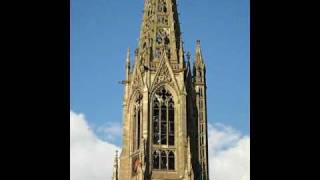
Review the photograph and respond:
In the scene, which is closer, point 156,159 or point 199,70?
point 156,159

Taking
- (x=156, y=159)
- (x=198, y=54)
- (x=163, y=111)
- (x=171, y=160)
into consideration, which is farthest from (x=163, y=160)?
(x=198, y=54)

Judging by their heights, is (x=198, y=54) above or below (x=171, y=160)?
above

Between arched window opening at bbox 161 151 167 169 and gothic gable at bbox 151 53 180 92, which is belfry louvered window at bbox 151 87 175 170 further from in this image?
gothic gable at bbox 151 53 180 92

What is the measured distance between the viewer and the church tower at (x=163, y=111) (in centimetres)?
4175

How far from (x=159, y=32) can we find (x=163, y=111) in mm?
7469

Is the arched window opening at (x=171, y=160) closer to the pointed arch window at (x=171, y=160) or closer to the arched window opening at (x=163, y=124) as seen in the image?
the pointed arch window at (x=171, y=160)

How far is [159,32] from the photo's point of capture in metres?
47.2

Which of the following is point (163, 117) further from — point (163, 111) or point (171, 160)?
point (171, 160)

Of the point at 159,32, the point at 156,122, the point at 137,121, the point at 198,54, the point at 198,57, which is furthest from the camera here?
the point at 198,54

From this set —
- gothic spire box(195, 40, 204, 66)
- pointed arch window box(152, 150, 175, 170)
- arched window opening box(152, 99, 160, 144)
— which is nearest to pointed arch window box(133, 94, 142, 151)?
arched window opening box(152, 99, 160, 144)
